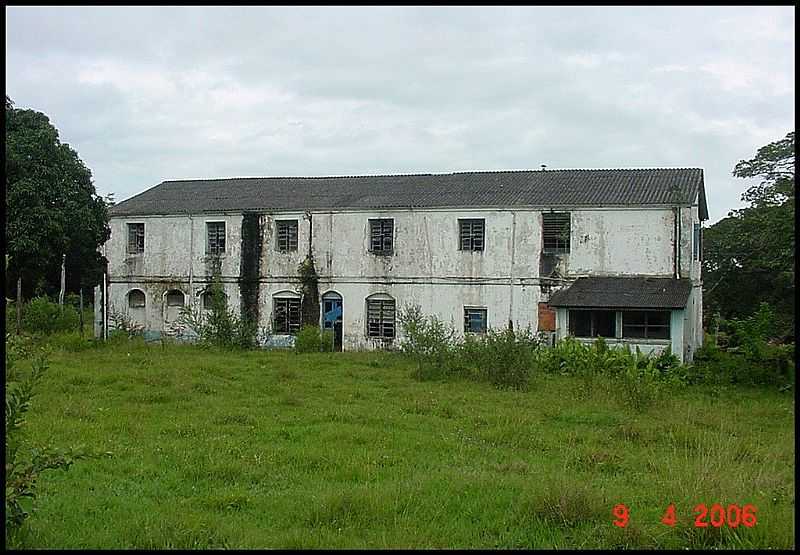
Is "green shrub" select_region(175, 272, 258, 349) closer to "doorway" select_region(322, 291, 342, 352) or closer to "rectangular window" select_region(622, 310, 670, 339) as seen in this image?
"doorway" select_region(322, 291, 342, 352)

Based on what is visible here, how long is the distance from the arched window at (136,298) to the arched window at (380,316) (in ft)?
27.8

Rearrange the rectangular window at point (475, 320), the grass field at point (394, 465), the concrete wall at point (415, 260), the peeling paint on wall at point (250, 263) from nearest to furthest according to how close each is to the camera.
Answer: the grass field at point (394, 465), the concrete wall at point (415, 260), the rectangular window at point (475, 320), the peeling paint on wall at point (250, 263)

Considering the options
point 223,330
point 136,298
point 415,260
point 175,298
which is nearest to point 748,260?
point 415,260

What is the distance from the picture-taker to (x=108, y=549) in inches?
251

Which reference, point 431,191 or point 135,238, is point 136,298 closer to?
point 135,238

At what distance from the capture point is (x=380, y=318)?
27891 mm

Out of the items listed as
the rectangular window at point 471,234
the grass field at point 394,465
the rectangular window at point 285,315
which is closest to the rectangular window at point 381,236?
the rectangular window at point 471,234

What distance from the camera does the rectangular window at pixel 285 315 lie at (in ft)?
94.2

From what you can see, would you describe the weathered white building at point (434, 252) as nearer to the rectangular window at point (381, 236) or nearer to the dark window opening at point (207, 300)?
the rectangular window at point (381, 236)

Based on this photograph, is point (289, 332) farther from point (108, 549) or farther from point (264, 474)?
point (108, 549)

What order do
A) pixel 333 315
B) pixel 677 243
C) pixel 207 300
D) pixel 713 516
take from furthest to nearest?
pixel 207 300 → pixel 333 315 → pixel 677 243 → pixel 713 516

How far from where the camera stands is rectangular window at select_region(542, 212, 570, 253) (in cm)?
2559

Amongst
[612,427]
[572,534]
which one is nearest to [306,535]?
[572,534]

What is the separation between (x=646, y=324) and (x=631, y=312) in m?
0.51
